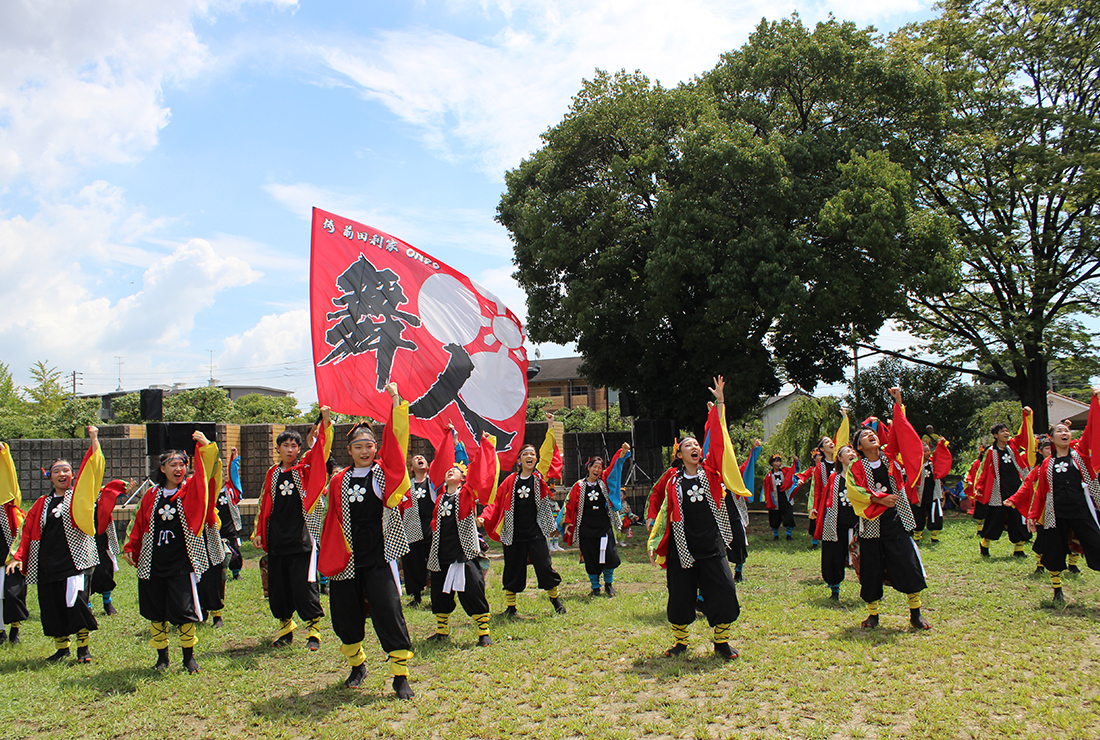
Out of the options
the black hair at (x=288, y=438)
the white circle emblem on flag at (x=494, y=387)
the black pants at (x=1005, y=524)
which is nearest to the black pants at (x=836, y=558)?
the black pants at (x=1005, y=524)

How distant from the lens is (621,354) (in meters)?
19.9

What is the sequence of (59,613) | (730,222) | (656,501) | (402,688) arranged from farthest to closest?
(730,222)
(656,501)
(59,613)
(402,688)

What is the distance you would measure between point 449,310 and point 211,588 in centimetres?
568

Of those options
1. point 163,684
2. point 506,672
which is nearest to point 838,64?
point 506,672

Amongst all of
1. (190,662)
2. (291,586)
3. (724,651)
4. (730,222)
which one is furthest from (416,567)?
(730,222)

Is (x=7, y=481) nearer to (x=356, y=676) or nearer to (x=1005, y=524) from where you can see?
(x=356, y=676)

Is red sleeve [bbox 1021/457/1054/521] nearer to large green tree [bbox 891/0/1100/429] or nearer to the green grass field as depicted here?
the green grass field

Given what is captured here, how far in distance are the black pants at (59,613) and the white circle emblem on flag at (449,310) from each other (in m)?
6.17

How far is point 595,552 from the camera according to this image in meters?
9.59

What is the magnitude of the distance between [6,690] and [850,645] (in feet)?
23.5

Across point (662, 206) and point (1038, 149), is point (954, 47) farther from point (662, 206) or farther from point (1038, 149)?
point (662, 206)

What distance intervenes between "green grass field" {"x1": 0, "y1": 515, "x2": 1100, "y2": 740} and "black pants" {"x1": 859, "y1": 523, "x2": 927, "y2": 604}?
0.42 m

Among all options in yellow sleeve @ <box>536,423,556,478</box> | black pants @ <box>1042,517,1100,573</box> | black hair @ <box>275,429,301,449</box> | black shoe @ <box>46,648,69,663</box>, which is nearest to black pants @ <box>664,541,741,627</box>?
yellow sleeve @ <box>536,423,556,478</box>

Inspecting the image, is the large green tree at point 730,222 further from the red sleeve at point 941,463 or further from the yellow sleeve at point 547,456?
the yellow sleeve at point 547,456
